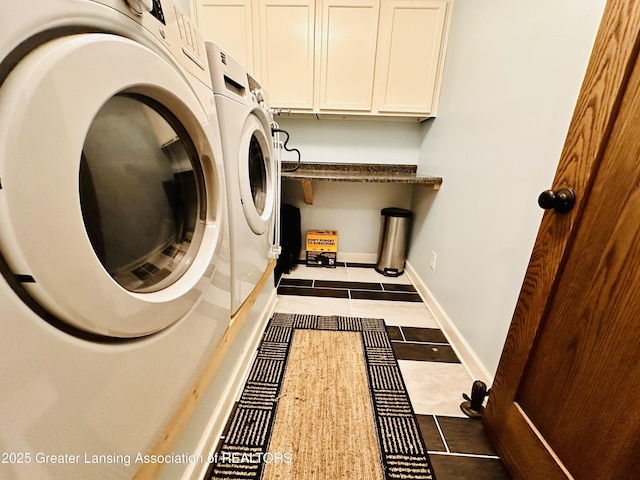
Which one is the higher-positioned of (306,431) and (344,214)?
(344,214)

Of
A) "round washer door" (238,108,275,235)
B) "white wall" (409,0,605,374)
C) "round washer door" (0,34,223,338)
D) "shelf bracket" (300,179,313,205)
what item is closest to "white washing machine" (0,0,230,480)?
"round washer door" (0,34,223,338)

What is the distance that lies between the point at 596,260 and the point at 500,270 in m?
0.45

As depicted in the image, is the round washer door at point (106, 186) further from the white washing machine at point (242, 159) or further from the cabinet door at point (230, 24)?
the cabinet door at point (230, 24)

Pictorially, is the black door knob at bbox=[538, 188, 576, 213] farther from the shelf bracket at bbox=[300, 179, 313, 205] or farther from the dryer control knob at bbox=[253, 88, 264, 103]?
the shelf bracket at bbox=[300, 179, 313, 205]

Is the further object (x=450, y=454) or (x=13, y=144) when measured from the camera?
(x=450, y=454)

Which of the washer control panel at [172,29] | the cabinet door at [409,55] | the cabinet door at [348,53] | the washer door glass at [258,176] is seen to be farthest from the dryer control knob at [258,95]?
the cabinet door at [409,55]

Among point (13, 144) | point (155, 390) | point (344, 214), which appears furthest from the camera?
point (344, 214)

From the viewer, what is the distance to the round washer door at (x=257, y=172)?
87 centimetres

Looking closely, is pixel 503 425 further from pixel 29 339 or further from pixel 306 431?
pixel 29 339

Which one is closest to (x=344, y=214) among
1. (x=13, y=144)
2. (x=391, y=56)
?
(x=391, y=56)

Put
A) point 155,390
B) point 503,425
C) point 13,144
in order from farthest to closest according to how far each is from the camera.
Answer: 1. point 503,425
2. point 155,390
3. point 13,144

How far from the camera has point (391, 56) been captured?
5.74ft

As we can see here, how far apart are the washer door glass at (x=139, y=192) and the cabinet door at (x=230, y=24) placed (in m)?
1.59

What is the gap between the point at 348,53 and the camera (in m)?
1.75
